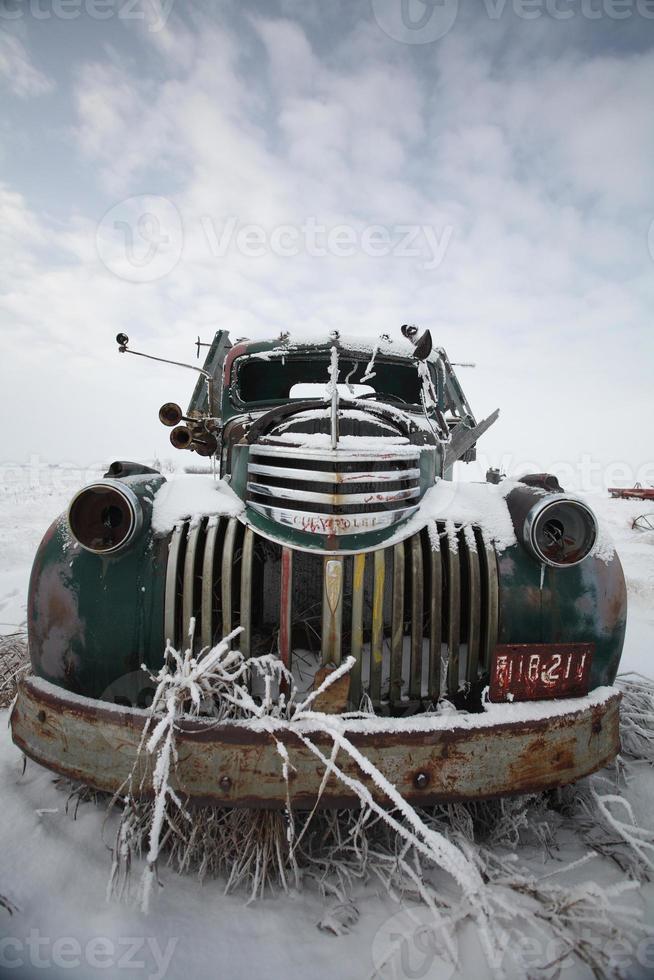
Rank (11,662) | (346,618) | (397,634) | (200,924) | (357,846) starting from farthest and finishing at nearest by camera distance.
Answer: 1. (11,662)
2. (346,618)
3. (397,634)
4. (357,846)
5. (200,924)

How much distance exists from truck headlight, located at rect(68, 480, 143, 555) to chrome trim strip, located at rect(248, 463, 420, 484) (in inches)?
21.2

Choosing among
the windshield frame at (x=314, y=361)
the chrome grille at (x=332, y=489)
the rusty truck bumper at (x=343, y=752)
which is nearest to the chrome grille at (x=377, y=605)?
the chrome grille at (x=332, y=489)

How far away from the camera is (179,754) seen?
1479mm

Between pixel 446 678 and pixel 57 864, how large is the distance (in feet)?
4.87

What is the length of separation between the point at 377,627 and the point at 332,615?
0.65 feet

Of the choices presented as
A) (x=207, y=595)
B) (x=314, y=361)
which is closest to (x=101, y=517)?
(x=207, y=595)

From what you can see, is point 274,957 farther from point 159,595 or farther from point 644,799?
point 644,799

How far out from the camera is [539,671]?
5.55 ft

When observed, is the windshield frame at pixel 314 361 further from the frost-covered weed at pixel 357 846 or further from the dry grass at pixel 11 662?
the dry grass at pixel 11 662

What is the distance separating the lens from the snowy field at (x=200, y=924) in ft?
4.18

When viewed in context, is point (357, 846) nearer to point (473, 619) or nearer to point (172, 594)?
point (473, 619)

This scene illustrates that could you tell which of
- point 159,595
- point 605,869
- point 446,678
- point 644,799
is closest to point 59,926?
point 159,595

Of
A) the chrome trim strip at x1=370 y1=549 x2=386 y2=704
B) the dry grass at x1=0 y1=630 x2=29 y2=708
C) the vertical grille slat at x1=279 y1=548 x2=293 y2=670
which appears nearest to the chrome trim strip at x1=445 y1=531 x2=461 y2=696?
the chrome trim strip at x1=370 y1=549 x2=386 y2=704

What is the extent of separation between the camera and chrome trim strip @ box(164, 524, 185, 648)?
1.79 meters
